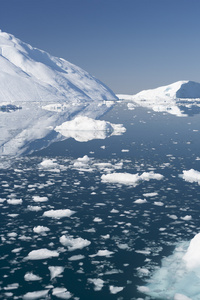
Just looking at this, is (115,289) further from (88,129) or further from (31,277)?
(88,129)

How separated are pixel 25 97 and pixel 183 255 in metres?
162

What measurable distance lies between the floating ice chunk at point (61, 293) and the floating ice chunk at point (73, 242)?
1.57m

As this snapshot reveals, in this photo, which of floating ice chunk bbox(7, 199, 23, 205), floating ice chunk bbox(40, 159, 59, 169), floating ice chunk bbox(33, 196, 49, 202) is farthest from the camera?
floating ice chunk bbox(40, 159, 59, 169)

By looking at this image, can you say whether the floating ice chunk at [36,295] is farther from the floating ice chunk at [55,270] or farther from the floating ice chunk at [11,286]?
the floating ice chunk at [55,270]

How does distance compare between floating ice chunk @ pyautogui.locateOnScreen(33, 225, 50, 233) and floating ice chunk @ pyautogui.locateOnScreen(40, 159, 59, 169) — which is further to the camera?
floating ice chunk @ pyautogui.locateOnScreen(40, 159, 59, 169)

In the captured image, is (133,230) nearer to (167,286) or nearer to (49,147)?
(167,286)

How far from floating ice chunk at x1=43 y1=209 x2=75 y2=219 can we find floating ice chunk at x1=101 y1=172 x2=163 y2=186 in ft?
11.8

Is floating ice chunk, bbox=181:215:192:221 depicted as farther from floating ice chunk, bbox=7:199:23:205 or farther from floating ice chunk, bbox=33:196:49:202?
floating ice chunk, bbox=7:199:23:205

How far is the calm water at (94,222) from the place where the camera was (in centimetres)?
645

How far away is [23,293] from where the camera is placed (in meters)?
5.99

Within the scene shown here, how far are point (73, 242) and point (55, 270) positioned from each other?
1197mm

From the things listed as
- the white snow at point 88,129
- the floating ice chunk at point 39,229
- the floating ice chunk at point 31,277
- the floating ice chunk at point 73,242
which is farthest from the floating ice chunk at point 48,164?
the white snow at point 88,129

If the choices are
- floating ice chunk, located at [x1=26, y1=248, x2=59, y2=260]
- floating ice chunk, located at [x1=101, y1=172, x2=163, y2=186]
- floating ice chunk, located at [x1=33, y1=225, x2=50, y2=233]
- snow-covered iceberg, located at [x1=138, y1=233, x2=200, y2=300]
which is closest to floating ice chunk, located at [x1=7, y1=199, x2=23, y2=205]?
floating ice chunk, located at [x1=33, y1=225, x2=50, y2=233]

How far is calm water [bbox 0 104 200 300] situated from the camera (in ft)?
21.2
